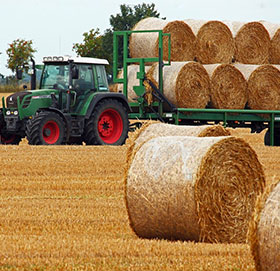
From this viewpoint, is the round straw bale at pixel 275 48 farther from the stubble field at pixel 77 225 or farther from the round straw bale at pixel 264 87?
the stubble field at pixel 77 225

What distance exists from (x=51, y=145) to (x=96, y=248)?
957 cm

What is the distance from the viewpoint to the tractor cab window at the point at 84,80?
17.3 meters

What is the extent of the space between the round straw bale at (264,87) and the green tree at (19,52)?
3978 centimetres

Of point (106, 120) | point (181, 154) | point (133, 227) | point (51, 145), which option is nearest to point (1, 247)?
point (133, 227)

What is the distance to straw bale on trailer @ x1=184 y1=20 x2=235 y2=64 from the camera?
58.6ft

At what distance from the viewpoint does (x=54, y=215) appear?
9.04 m

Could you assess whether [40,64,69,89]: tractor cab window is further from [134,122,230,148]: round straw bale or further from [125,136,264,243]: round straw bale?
[125,136,264,243]: round straw bale

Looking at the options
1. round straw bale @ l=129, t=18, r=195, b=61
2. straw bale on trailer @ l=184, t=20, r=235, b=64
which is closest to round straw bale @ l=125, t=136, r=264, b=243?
round straw bale @ l=129, t=18, r=195, b=61

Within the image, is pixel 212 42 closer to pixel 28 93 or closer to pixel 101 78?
pixel 101 78

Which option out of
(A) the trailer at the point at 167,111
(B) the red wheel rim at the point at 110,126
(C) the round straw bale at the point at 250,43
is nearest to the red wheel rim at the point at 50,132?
(B) the red wheel rim at the point at 110,126

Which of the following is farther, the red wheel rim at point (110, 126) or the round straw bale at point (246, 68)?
the round straw bale at point (246, 68)

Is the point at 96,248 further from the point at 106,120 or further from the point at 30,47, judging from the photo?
the point at 30,47

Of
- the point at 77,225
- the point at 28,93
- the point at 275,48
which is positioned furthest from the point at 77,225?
the point at 275,48

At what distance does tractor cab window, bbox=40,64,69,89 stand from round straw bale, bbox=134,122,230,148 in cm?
668
